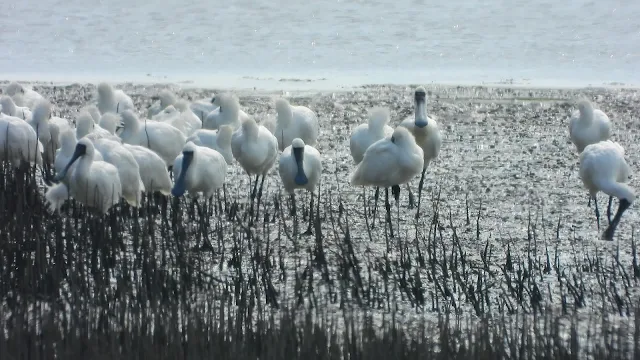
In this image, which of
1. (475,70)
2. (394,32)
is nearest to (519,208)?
(475,70)

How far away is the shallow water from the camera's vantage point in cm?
1926

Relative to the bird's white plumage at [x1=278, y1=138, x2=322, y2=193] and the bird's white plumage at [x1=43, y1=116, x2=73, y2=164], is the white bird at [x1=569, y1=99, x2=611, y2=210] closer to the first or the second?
Result: the bird's white plumage at [x1=278, y1=138, x2=322, y2=193]

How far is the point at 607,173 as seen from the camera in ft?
28.8

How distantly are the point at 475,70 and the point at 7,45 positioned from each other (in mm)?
9219

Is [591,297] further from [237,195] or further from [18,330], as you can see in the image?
[237,195]

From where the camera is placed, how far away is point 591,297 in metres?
6.58

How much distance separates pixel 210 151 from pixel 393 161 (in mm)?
1419

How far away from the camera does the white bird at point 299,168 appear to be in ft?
29.9

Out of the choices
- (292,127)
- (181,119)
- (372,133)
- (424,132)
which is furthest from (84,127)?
(424,132)

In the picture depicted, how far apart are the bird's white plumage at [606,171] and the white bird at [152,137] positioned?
3.36 metres

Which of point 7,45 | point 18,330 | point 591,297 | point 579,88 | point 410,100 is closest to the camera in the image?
point 18,330

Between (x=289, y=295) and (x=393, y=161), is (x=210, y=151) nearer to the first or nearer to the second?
(x=393, y=161)

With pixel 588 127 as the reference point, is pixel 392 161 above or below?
below

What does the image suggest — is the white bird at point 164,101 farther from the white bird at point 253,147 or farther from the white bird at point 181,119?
the white bird at point 253,147
